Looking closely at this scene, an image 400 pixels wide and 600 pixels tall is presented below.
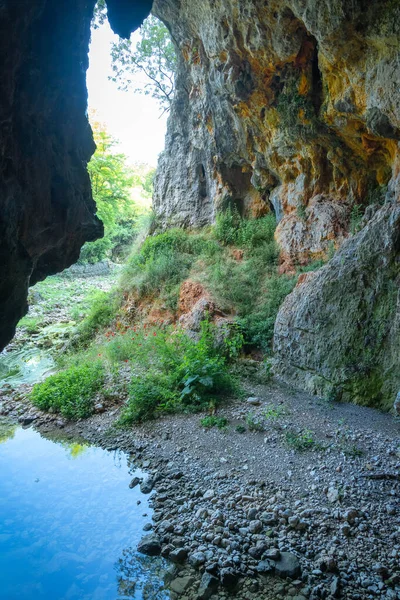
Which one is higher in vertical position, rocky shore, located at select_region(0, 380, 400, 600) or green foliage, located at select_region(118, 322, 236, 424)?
green foliage, located at select_region(118, 322, 236, 424)

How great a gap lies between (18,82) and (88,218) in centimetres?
209

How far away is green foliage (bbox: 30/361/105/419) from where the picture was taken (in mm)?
7895

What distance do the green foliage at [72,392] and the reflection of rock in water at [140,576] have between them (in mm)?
3897

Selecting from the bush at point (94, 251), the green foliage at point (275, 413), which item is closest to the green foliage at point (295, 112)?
the green foliage at point (275, 413)

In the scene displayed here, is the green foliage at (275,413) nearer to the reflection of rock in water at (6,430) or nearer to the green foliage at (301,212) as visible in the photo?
the reflection of rock in water at (6,430)

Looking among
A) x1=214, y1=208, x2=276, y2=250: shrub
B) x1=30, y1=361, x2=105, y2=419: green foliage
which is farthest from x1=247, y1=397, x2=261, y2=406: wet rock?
x1=214, y1=208, x2=276, y2=250: shrub

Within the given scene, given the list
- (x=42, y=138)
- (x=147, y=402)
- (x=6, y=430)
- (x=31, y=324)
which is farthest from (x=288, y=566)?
(x=31, y=324)

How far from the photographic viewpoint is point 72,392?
324 inches

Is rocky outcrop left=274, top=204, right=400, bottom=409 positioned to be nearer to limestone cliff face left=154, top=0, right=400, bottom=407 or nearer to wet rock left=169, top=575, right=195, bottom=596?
limestone cliff face left=154, top=0, right=400, bottom=407

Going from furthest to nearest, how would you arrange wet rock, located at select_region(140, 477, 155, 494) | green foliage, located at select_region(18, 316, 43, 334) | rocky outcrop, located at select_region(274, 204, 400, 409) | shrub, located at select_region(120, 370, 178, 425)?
green foliage, located at select_region(18, 316, 43, 334) → shrub, located at select_region(120, 370, 178, 425) → rocky outcrop, located at select_region(274, 204, 400, 409) → wet rock, located at select_region(140, 477, 155, 494)

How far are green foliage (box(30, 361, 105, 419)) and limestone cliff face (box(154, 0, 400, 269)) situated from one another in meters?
6.36

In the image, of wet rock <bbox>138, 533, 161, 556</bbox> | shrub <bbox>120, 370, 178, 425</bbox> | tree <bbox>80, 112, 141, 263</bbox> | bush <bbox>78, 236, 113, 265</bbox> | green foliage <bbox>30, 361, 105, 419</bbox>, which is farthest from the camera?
bush <bbox>78, 236, 113, 265</bbox>

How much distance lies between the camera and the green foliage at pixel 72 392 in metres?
7.89

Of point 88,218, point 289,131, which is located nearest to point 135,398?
point 88,218
